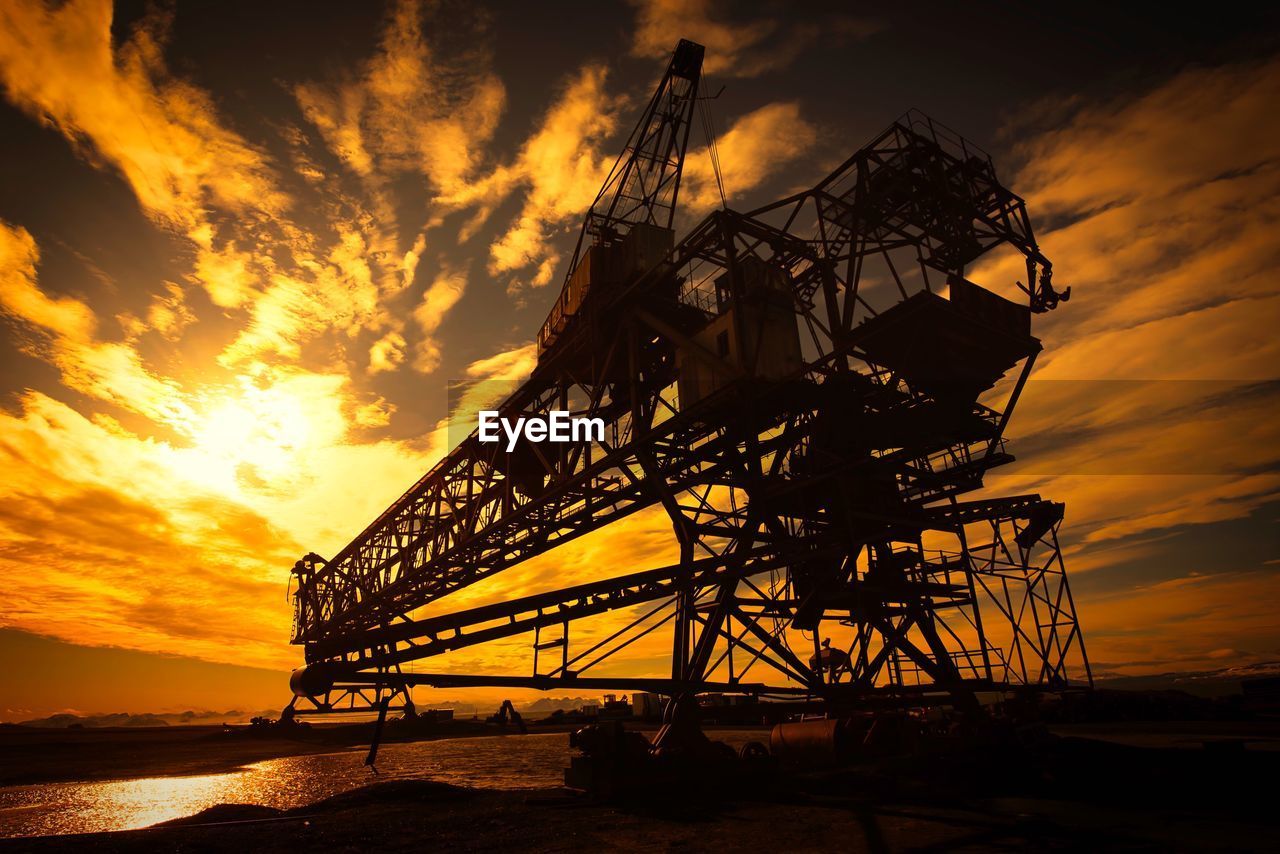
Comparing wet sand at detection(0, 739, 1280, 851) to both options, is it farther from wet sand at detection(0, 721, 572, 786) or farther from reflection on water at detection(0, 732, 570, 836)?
wet sand at detection(0, 721, 572, 786)

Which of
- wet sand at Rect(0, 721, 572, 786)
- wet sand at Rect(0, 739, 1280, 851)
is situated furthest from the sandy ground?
wet sand at Rect(0, 721, 572, 786)

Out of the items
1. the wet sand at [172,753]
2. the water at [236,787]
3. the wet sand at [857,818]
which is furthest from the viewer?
the wet sand at [172,753]

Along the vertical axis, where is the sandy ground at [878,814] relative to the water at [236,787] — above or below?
above

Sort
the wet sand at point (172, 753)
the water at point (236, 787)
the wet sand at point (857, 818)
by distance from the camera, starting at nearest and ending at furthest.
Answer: the wet sand at point (857, 818)
the water at point (236, 787)
the wet sand at point (172, 753)

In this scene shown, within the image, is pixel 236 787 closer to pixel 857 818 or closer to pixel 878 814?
pixel 857 818

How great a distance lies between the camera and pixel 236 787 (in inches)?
670

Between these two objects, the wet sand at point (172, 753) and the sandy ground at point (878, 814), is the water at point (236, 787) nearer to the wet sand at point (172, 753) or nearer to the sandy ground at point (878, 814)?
the wet sand at point (172, 753)

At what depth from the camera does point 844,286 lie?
1661 cm

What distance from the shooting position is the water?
12.3m

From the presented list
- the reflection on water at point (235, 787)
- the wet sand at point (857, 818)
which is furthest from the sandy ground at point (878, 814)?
the reflection on water at point (235, 787)

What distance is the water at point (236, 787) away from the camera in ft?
40.2

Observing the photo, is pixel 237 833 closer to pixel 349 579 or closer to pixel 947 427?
pixel 947 427

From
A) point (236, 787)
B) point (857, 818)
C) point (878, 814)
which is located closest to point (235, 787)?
point (236, 787)

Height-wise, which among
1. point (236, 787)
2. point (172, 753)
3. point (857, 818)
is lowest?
point (172, 753)
